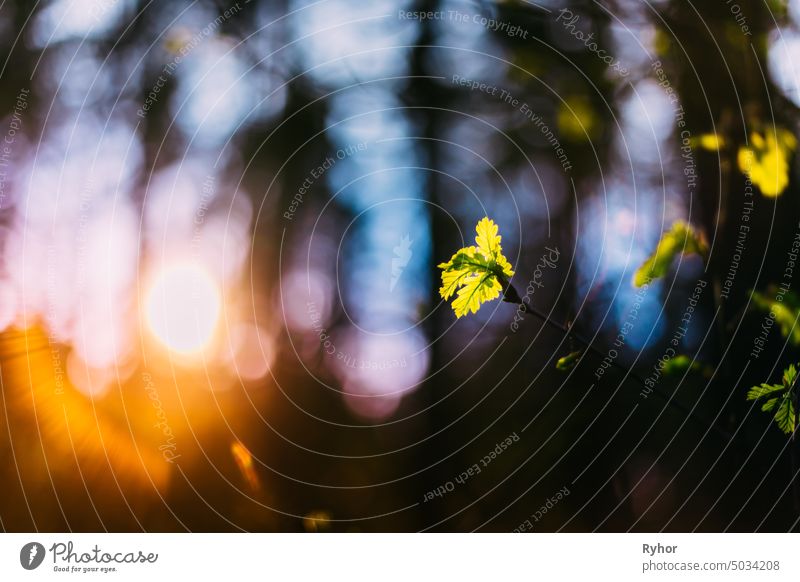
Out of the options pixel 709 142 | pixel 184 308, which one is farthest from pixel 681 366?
pixel 184 308

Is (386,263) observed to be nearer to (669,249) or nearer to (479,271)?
(479,271)

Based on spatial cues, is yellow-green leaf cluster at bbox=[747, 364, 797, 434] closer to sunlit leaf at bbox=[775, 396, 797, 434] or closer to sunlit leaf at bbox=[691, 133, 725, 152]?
sunlit leaf at bbox=[775, 396, 797, 434]

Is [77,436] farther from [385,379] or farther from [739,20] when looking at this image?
A: [739,20]

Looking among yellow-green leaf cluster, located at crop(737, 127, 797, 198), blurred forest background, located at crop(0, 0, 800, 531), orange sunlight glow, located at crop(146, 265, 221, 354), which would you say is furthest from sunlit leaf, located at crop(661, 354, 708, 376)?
orange sunlight glow, located at crop(146, 265, 221, 354)

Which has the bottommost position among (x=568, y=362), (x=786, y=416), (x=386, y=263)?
(x=786, y=416)

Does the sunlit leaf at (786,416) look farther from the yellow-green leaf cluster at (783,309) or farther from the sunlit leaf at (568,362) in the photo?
the sunlit leaf at (568,362)

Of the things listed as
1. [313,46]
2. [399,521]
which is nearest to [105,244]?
[313,46]
